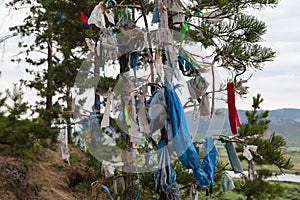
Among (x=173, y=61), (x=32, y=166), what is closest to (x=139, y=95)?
(x=173, y=61)

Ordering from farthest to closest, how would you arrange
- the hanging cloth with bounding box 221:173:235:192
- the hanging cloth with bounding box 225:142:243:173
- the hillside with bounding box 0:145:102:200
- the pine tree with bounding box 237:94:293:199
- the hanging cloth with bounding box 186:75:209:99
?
the hillside with bounding box 0:145:102:200
the pine tree with bounding box 237:94:293:199
the hanging cloth with bounding box 221:173:235:192
the hanging cloth with bounding box 225:142:243:173
the hanging cloth with bounding box 186:75:209:99

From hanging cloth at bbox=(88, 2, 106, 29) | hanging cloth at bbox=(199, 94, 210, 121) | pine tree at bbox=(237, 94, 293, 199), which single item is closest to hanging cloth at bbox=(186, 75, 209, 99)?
hanging cloth at bbox=(199, 94, 210, 121)

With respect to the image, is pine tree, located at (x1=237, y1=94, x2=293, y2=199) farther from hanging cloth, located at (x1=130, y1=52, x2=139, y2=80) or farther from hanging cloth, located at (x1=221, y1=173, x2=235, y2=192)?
hanging cloth, located at (x1=130, y1=52, x2=139, y2=80)

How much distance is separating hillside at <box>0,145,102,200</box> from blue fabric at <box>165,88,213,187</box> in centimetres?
241

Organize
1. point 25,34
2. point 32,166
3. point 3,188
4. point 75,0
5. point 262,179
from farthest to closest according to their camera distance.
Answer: point 25,34
point 32,166
point 3,188
point 262,179
point 75,0

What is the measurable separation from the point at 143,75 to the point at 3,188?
9.25 feet

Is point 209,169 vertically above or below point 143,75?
below

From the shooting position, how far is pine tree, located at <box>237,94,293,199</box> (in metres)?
2.29

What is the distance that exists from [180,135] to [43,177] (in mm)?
3277

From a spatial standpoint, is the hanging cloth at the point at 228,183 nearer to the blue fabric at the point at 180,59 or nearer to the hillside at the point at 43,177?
the blue fabric at the point at 180,59

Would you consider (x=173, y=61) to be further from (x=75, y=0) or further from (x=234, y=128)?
(x=75, y=0)

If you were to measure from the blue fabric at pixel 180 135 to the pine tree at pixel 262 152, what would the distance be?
57 cm

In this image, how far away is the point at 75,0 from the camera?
2961mm

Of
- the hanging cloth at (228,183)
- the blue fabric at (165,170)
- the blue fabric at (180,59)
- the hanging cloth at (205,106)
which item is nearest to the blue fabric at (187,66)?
the blue fabric at (180,59)
